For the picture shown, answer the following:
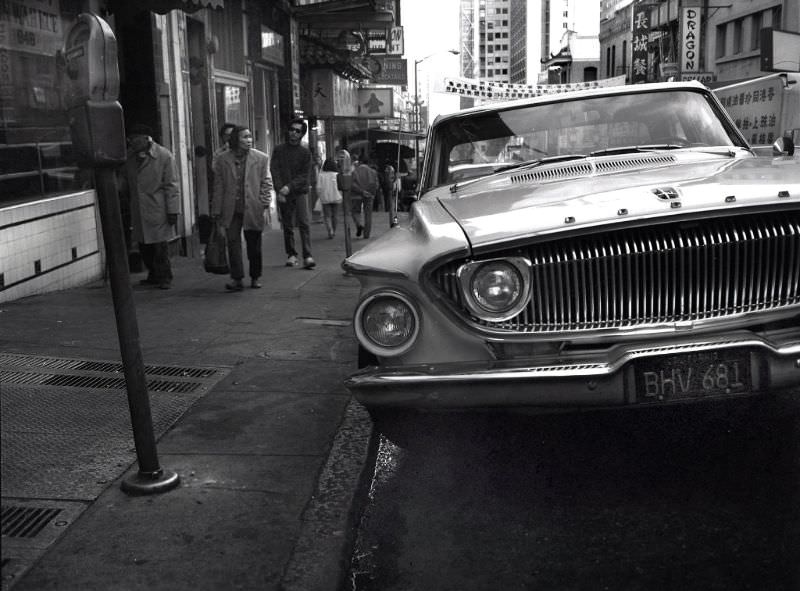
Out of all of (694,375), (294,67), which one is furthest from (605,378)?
(294,67)

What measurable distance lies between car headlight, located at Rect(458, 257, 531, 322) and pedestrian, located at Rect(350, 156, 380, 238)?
15.2 meters

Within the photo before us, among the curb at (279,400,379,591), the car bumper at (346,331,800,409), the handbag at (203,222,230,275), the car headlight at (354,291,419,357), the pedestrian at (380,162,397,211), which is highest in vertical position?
the car headlight at (354,291,419,357)

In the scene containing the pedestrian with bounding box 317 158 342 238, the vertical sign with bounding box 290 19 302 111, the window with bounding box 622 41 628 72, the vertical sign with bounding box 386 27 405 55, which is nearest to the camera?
the pedestrian with bounding box 317 158 342 238

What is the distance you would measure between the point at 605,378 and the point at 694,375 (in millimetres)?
303

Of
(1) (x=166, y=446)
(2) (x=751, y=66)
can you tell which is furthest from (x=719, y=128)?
(2) (x=751, y=66)

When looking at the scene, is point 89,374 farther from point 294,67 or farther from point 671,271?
point 294,67

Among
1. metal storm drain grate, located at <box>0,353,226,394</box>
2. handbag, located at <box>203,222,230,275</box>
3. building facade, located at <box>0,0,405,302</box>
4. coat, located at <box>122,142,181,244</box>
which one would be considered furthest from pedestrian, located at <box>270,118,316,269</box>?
metal storm drain grate, located at <box>0,353,226,394</box>

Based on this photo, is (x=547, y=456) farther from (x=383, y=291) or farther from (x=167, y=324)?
(x=167, y=324)

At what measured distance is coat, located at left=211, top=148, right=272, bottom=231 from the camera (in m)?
9.86

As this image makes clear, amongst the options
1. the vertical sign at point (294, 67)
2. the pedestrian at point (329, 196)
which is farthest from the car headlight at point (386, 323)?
the vertical sign at point (294, 67)

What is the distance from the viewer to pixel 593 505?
4016mm

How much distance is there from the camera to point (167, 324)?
7.89 meters

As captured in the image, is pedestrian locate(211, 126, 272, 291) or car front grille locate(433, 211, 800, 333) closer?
car front grille locate(433, 211, 800, 333)

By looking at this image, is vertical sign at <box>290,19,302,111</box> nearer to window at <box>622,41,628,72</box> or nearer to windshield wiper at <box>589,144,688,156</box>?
windshield wiper at <box>589,144,688,156</box>
